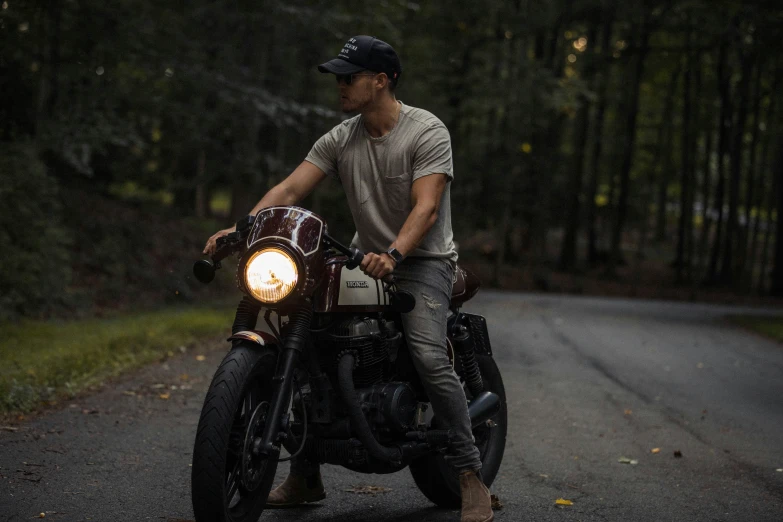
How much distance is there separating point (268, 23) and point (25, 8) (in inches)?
217

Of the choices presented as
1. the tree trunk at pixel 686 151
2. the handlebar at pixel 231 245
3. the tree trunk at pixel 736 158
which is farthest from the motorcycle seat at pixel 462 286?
the tree trunk at pixel 736 158

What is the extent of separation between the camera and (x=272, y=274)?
170 inches

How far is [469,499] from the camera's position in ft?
16.7

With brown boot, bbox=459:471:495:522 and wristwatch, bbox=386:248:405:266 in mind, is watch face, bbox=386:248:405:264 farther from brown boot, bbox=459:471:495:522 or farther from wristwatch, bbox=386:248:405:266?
brown boot, bbox=459:471:495:522

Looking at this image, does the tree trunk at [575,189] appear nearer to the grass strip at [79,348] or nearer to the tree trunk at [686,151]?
the tree trunk at [686,151]

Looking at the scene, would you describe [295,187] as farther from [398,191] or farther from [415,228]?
[415,228]

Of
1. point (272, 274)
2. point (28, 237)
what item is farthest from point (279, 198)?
point (28, 237)

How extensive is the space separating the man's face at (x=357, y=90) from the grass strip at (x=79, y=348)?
3.74 metres

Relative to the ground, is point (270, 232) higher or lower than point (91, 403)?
higher

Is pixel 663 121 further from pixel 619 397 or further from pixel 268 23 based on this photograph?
pixel 619 397

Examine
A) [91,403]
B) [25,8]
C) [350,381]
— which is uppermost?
[25,8]

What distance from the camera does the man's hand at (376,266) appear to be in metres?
4.30

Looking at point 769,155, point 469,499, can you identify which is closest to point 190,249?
point 469,499

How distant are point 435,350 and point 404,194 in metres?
0.74
